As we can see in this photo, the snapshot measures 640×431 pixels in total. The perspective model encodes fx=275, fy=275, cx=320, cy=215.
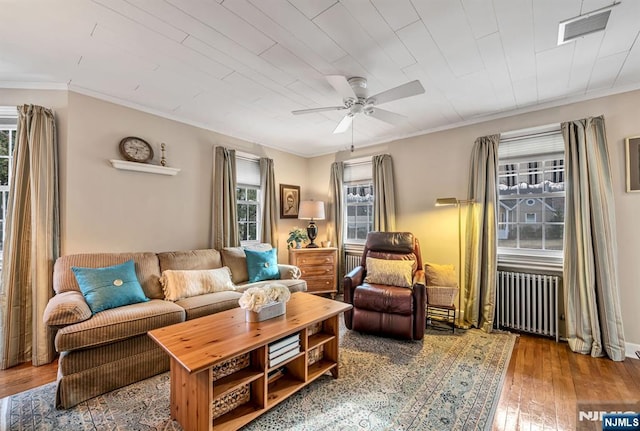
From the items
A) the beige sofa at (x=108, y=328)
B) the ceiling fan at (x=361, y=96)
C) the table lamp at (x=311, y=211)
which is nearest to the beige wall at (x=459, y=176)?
the table lamp at (x=311, y=211)

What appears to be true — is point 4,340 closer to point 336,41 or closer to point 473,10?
point 336,41

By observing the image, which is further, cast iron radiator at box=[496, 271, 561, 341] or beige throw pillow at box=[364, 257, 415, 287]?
beige throw pillow at box=[364, 257, 415, 287]

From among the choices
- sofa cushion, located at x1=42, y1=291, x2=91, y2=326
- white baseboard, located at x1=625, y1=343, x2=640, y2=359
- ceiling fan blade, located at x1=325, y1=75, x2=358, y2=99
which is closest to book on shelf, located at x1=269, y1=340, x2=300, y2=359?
sofa cushion, located at x1=42, y1=291, x2=91, y2=326

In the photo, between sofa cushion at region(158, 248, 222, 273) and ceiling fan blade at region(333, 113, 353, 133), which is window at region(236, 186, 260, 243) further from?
ceiling fan blade at region(333, 113, 353, 133)

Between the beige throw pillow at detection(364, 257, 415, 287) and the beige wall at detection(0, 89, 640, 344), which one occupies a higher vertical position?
the beige wall at detection(0, 89, 640, 344)

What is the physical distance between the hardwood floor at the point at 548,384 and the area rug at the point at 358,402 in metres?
0.10

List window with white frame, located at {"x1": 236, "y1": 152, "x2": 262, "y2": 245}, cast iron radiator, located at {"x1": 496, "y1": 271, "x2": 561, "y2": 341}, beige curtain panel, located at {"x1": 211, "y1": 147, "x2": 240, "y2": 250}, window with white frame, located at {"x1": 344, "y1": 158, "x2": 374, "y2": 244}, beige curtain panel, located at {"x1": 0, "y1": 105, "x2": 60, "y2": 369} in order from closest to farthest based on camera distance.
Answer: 1. beige curtain panel, located at {"x1": 0, "y1": 105, "x2": 60, "y2": 369}
2. cast iron radiator, located at {"x1": 496, "y1": 271, "x2": 561, "y2": 341}
3. beige curtain panel, located at {"x1": 211, "y1": 147, "x2": 240, "y2": 250}
4. window with white frame, located at {"x1": 236, "y1": 152, "x2": 262, "y2": 245}
5. window with white frame, located at {"x1": 344, "y1": 158, "x2": 374, "y2": 244}

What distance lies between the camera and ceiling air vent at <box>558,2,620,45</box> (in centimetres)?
165

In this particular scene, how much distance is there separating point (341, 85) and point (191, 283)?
2354 mm

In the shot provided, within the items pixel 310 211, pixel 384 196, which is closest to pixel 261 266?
pixel 310 211

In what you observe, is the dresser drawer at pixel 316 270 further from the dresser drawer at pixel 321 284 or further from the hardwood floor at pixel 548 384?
the hardwood floor at pixel 548 384

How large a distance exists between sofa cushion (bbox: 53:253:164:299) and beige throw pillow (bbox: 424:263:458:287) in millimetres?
2986

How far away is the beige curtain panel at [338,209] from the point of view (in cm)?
459

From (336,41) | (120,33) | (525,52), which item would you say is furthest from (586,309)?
(120,33)
